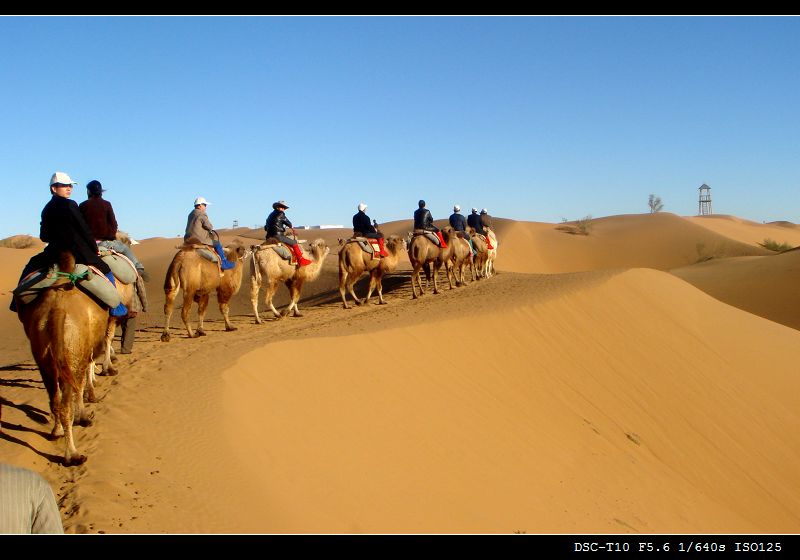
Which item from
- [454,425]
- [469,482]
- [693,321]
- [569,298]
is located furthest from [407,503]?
[693,321]

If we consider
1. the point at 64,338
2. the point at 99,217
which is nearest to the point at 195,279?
the point at 99,217

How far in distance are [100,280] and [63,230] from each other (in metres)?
0.70

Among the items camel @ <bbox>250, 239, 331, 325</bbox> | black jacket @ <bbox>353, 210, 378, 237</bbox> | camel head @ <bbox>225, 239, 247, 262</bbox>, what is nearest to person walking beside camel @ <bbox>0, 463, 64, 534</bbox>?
camel head @ <bbox>225, 239, 247, 262</bbox>

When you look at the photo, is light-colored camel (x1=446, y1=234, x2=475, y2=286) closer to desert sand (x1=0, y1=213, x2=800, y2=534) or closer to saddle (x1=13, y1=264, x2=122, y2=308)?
desert sand (x1=0, y1=213, x2=800, y2=534)

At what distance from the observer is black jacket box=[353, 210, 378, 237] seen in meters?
18.8

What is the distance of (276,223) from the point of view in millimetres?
16312

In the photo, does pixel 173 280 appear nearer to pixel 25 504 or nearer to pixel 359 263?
→ pixel 359 263

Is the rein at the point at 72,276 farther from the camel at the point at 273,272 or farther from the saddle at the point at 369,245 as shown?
the saddle at the point at 369,245

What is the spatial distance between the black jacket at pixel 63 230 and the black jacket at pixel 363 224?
12066mm

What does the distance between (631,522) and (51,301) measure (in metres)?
6.93

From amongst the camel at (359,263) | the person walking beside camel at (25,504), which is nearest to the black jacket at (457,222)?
the camel at (359,263)

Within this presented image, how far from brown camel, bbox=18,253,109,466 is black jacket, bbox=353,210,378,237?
1238 cm

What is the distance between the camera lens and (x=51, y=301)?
6367 millimetres

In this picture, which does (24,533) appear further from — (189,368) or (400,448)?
(189,368)
